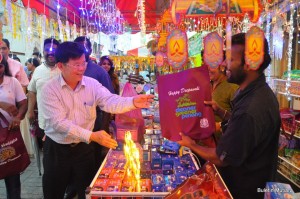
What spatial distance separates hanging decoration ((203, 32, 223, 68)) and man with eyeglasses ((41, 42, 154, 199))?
52 centimetres

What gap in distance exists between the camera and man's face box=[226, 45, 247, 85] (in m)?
1.75

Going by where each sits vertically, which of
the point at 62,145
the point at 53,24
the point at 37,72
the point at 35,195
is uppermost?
the point at 53,24

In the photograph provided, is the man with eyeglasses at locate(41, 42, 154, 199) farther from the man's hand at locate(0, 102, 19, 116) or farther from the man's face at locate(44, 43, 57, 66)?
the man's face at locate(44, 43, 57, 66)

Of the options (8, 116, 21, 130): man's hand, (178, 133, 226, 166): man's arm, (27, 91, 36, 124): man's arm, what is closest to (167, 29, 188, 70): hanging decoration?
(178, 133, 226, 166): man's arm

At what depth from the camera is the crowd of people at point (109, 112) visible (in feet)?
5.25

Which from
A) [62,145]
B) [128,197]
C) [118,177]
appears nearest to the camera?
[128,197]

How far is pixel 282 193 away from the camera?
121 cm

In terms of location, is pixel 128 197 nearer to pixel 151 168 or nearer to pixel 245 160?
pixel 151 168

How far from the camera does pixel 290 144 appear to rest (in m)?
3.72

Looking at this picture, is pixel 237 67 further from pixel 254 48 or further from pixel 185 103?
pixel 185 103

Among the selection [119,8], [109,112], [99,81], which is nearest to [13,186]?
[109,112]

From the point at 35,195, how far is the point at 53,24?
11.7ft

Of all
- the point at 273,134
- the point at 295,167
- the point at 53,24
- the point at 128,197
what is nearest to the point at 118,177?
the point at 128,197

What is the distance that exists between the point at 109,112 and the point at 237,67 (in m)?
1.17
